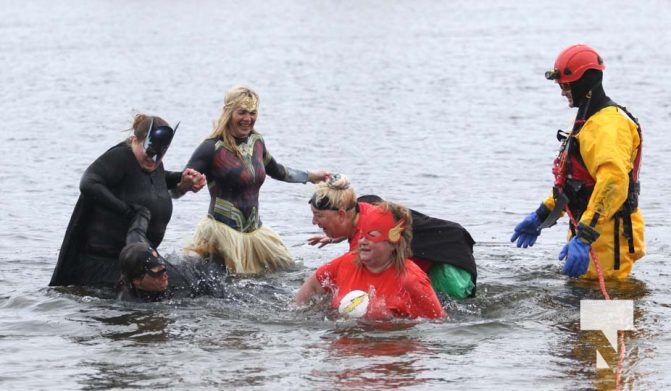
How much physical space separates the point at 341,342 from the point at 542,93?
→ 20.9 meters

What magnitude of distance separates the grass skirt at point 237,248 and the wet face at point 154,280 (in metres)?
1.63

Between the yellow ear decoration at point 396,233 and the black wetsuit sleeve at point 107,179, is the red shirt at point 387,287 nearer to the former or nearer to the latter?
the yellow ear decoration at point 396,233

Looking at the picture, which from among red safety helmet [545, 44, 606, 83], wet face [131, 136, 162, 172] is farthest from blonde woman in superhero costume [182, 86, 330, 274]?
red safety helmet [545, 44, 606, 83]

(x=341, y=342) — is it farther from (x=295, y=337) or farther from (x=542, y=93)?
(x=542, y=93)

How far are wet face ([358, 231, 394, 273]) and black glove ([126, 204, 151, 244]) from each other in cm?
184

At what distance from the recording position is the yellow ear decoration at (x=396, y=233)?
938cm

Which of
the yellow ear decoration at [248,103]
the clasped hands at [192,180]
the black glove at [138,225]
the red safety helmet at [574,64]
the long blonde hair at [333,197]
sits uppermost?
the red safety helmet at [574,64]

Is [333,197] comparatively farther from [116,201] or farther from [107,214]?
[107,214]

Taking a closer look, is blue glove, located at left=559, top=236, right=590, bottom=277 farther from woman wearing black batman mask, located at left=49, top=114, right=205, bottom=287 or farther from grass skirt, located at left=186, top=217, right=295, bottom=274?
grass skirt, located at left=186, top=217, right=295, bottom=274

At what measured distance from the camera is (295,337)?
9.99m

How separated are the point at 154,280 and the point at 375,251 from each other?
191 cm

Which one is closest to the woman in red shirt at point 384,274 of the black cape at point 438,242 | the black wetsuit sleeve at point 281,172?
the black cape at point 438,242

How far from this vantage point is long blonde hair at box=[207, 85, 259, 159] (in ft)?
38.9

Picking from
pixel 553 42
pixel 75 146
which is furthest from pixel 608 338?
pixel 553 42
